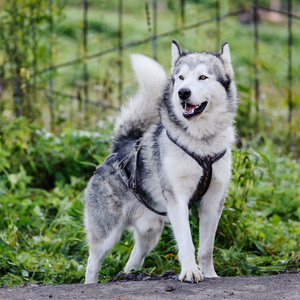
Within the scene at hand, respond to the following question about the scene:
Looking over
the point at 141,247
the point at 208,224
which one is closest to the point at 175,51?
the point at 208,224

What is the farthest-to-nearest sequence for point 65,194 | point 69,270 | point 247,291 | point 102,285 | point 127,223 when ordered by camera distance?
point 65,194 < point 69,270 < point 127,223 < point 102,285 < point 247,291

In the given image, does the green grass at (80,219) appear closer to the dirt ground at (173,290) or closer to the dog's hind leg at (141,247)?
the dog's hind leg at (141,247)

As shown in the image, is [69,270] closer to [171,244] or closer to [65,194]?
[171,244]

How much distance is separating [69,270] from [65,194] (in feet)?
4.22

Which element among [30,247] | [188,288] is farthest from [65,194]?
[188,288]

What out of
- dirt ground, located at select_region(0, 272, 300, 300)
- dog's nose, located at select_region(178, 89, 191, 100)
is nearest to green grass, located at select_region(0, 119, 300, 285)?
dirt ground, located at select_region(0, 272, 300, 300)

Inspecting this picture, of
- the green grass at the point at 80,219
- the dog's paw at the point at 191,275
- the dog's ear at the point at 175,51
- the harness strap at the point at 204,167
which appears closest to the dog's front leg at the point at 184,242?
the dog's paw at the point at 191,275

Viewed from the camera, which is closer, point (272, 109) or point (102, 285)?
point (102, 285)

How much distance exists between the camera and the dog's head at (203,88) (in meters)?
3.21

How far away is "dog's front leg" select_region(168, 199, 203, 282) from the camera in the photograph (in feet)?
10.3

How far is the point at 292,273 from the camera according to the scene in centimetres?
342

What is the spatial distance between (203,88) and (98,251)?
1.40m

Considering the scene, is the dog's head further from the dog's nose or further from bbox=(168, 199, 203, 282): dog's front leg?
bbox=(168, 199, 203, 282): dog's front leg

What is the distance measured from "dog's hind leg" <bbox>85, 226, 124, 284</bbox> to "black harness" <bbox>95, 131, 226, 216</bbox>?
13.0 inches
